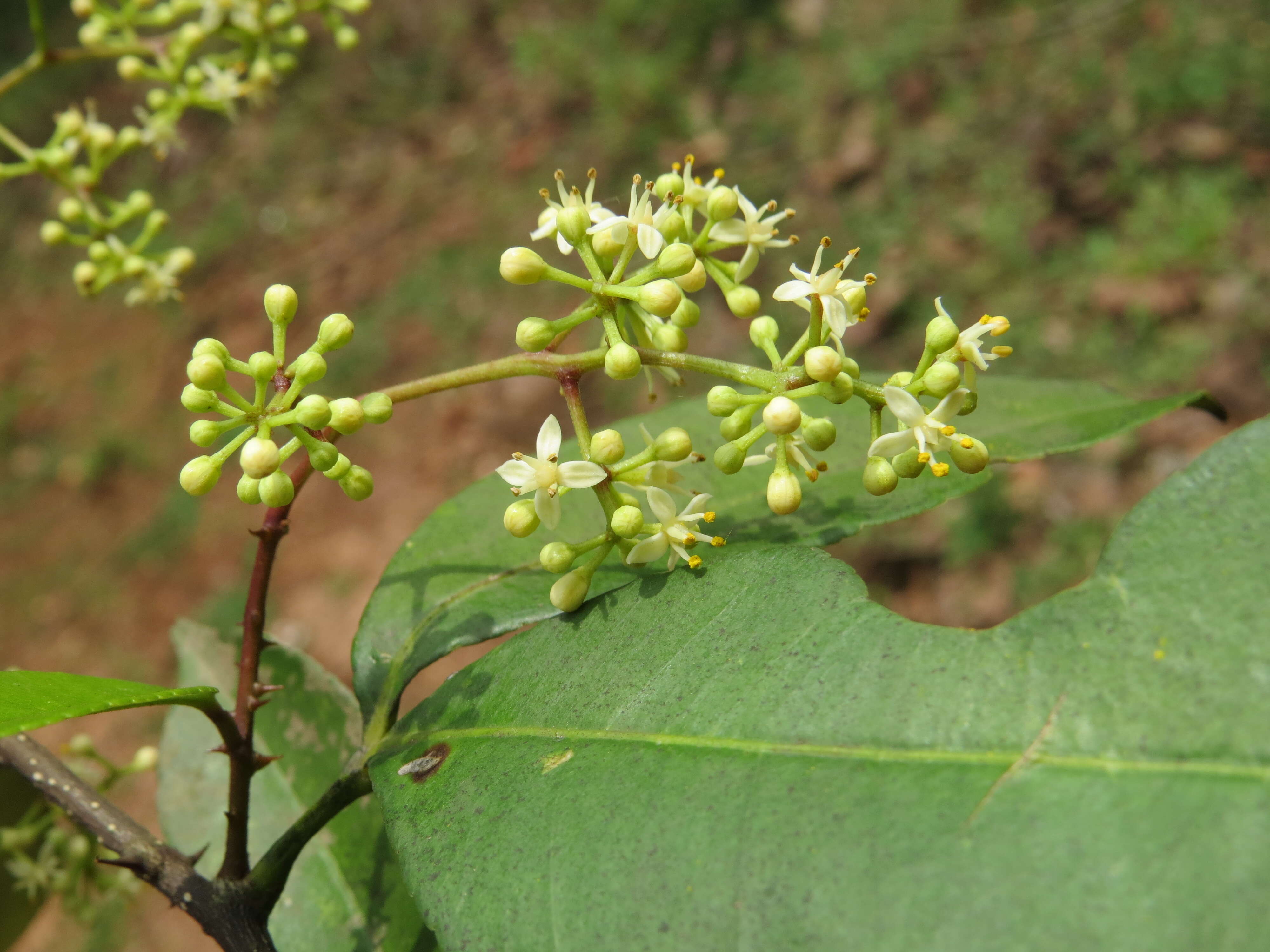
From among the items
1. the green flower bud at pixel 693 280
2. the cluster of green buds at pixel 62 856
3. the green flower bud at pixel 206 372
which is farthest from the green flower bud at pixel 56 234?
the green flower bud at pixel 693 280

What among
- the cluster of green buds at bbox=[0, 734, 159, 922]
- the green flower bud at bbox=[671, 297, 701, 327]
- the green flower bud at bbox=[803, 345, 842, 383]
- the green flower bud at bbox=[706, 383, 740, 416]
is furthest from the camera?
the cluster of green buds at bbox=[0, 734, 159, 922]

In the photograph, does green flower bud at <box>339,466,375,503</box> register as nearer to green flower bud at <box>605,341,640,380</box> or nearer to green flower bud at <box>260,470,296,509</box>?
green flower bud at <box>260,470,296,509</box>

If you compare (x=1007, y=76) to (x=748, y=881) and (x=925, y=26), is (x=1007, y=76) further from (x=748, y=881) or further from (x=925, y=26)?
(x=748, y=881)

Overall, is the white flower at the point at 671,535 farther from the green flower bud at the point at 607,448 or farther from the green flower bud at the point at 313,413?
the green flower bud at the point at 313,413

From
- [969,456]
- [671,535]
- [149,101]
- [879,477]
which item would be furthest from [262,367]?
[149,101]

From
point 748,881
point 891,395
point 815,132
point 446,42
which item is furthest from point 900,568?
point 446,42

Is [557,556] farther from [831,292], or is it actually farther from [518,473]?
[831,292]

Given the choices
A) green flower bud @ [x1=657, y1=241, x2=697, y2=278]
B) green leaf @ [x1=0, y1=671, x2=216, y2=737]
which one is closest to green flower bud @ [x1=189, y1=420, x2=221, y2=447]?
green leaf @ [x1=0, y1=671, x2=216, y2=737]
